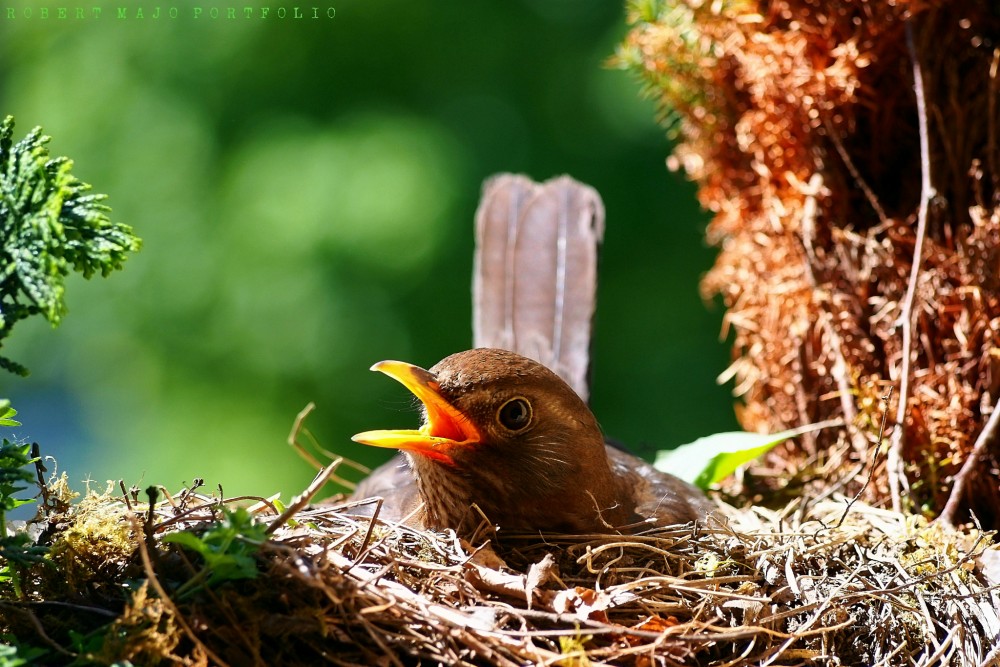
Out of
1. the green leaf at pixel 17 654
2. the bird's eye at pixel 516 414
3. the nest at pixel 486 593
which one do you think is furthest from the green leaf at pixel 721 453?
the green leaf at pixel 17 654

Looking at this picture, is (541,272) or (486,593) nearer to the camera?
(486,593)

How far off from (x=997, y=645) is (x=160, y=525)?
6.44 feet

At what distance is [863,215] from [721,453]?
0.94 metres

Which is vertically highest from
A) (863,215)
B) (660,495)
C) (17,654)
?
(863,215)

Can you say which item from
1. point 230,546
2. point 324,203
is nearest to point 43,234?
point 230,546

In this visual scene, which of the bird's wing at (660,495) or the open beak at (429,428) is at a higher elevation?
the open beak at (429,428)

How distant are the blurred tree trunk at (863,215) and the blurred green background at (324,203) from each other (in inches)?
92.0

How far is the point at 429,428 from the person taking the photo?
8.39ft

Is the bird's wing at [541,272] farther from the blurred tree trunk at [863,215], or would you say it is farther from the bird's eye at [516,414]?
the bird's eye at [516,414]

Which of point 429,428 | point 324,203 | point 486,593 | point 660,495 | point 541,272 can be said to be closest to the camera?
point 486,593

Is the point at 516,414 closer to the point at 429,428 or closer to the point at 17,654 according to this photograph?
the point at 429,428

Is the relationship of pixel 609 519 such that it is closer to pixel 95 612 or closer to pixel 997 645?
pixel 997 645

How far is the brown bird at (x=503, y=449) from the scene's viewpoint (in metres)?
2.50

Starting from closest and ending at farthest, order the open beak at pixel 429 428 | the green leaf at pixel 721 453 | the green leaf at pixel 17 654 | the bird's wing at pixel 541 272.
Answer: the green leaf at pixel 17 654 → the open beak at pixel 429 428 → the green leaf at pixel 721 453 → the bird's wing at pixel 541 272
